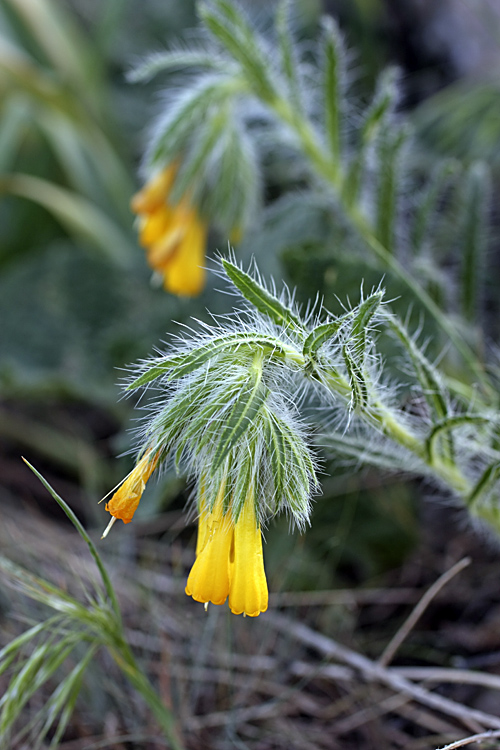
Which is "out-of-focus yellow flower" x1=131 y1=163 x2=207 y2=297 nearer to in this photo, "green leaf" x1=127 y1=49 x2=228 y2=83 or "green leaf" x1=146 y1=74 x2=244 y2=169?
"green leaf" x1=146 y1=74 x2=244 y2=169

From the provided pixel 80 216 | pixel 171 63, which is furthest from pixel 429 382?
pixel 80 216

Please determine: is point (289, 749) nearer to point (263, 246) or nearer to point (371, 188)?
point (263, 246)

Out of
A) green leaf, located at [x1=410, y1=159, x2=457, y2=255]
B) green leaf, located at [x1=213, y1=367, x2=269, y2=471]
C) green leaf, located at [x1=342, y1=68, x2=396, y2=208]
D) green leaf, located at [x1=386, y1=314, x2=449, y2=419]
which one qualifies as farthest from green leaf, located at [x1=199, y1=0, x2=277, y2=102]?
green leaf, located at [x1=213, y1=367, x2=269, y2=471]

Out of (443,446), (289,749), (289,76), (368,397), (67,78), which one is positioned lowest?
(289,749)

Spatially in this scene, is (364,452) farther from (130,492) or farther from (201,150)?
(201,150)

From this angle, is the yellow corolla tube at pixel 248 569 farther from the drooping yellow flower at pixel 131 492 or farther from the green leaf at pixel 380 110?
the green leaf at pixel 380 110

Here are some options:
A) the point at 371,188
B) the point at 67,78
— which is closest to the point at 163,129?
the point at 371,188
